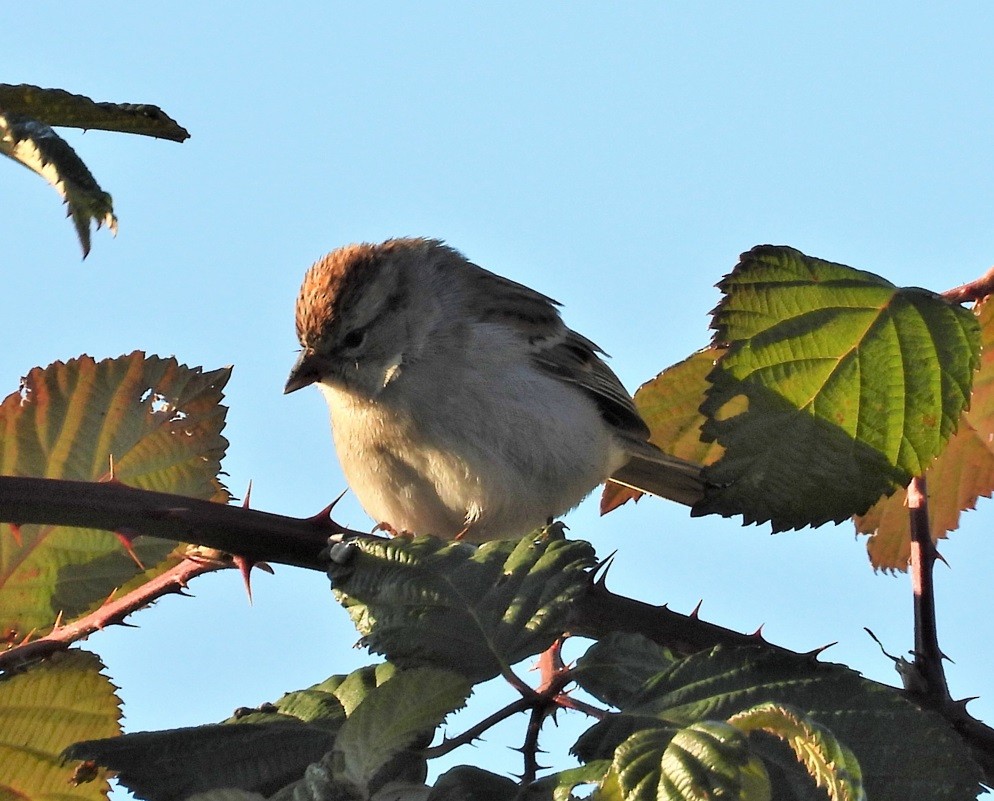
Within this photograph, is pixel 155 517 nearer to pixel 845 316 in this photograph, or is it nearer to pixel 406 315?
pixel 845 316

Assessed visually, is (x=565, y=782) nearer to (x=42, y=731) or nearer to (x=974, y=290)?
(x=42, y=731)

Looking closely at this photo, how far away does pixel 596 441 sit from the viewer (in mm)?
4930

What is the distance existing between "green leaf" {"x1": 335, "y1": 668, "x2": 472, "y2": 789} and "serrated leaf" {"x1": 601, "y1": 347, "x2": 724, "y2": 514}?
139cm

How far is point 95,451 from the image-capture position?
2.85m

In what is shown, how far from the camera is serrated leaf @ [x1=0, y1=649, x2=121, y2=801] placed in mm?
2512

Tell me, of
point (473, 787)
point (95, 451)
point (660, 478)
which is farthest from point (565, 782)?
point (660, 478)

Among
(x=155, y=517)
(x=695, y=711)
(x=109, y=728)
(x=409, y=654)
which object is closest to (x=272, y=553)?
(x=155, y=517)

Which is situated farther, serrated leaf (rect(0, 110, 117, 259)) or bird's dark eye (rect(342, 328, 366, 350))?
bird's dark eye (rect(342, 328, 366, 350))

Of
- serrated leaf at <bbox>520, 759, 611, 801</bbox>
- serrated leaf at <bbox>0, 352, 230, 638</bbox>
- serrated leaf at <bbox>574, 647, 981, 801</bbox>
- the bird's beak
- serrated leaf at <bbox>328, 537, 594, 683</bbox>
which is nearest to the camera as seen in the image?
serrated leaf at <bbox>520, 759, 611, 801</bbox>

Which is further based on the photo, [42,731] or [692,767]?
[42,731]

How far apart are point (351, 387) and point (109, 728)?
2.23 meters

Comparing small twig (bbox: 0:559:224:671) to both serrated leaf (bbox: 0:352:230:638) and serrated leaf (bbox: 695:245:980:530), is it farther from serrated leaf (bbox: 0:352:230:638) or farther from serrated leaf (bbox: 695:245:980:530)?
serrated leaf (bbox: 695:245:980:530)

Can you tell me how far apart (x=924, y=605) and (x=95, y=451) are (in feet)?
5.25

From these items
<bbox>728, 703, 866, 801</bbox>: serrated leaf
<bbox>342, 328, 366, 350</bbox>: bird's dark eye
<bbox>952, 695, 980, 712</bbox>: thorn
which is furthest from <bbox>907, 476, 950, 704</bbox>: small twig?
<bbox>342, 328, 366, 350</bbox>: bird's dark eye
